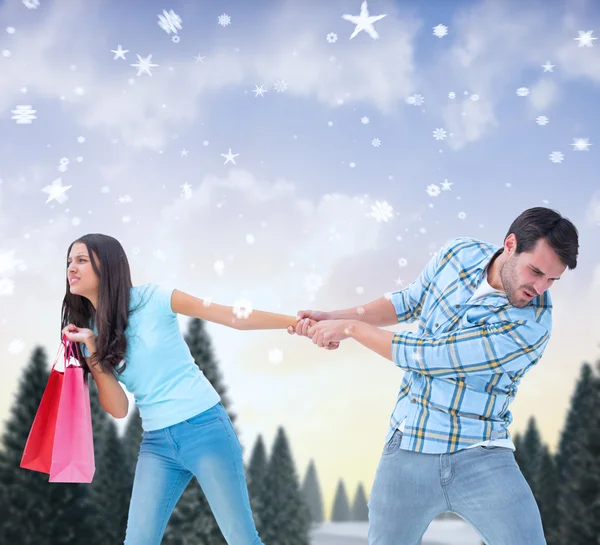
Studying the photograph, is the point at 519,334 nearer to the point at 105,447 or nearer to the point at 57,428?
the point at 57,428

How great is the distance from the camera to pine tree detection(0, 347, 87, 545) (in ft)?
74.0

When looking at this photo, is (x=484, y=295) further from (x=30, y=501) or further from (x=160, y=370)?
(x=30, y=501)

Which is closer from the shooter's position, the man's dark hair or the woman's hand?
the man's dark hair

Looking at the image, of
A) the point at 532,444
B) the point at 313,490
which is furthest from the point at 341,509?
the point at 532,444

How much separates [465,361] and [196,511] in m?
20.7

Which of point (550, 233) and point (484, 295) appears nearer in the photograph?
point (550, 233)

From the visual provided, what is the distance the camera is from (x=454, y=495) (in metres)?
3.77

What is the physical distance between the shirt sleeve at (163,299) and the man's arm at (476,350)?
53.8 inches

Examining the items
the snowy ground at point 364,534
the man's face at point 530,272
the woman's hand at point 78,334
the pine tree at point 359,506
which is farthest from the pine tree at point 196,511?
the pine tree at point 359,506

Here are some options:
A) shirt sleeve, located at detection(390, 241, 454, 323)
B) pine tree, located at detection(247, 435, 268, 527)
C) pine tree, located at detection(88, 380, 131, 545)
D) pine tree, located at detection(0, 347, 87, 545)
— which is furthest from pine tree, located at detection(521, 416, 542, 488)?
shirt sleeve, located at detection(390, 241, 454, 323)

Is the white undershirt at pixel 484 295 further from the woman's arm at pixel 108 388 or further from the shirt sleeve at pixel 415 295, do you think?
the woman's arm at pixel 108 388

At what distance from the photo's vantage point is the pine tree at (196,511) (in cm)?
2238

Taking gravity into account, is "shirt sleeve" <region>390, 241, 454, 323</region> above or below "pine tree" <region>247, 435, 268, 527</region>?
below

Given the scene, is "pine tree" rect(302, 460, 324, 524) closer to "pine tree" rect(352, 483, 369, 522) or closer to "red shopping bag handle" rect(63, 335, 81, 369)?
"pine tree" rect(352, 483, 369, 522)
